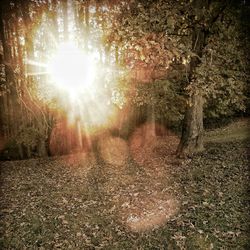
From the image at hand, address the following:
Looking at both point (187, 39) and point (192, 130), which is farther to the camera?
point (192, 130)

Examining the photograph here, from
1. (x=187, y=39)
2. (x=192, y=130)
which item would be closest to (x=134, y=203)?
(x=192, y=130)

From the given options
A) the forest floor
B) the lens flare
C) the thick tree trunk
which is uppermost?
the lens flare

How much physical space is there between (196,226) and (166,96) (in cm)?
843

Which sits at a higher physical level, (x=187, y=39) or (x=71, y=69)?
(x=187, y=39)

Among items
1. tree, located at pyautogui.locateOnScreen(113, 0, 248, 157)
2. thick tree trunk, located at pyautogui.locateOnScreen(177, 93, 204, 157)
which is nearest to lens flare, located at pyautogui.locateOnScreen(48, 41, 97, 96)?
tree, located at pyautogui.locateOnScreen(113, 0, 248, 157)

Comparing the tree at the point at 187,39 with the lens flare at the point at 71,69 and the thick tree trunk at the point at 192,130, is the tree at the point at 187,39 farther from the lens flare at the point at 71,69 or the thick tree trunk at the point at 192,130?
the lens flare at the point at 71,69

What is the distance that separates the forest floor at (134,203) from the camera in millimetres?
6746

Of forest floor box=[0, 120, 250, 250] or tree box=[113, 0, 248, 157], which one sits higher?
tree box=[113, 0, 248, 157]

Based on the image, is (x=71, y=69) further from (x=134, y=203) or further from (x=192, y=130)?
(x=134, y=203)

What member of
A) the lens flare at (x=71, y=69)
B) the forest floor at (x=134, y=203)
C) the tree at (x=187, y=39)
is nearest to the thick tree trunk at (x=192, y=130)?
the tree at (x=187, y=39)

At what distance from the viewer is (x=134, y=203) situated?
8.67 meters

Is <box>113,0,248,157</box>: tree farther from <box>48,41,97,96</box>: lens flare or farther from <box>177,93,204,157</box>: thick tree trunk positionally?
<box>48,41,97,96</box>: lens flare

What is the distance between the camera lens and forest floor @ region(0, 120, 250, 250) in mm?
6746

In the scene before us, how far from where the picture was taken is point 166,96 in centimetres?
1442
